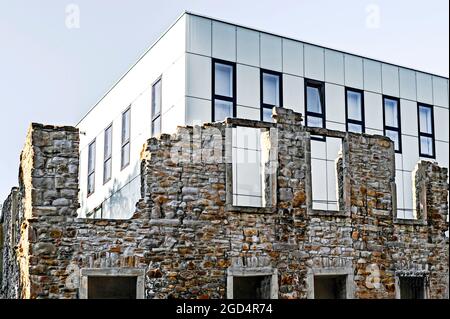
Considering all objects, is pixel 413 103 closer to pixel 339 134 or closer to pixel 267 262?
pixel 339 134

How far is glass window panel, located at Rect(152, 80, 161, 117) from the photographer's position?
73.8 ft

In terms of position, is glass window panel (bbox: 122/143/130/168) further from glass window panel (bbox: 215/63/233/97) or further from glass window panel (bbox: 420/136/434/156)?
glass window panel (bbox: 420/136/434/156)

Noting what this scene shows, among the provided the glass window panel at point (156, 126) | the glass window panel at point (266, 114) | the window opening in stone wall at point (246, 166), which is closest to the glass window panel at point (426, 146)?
the glass window panel at point (266, 114)

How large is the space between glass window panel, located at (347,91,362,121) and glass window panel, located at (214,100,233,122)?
4.68m

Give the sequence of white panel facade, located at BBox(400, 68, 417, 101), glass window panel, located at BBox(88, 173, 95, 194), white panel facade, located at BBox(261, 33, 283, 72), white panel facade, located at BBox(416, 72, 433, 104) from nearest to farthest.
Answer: white panel facade, located at BBox(261, 33, 283, 72) < white panel facade, located at BBox(400, 68, 417, 101) < glass window panel, located at BBox(88, 173, 95, 194) < white panel facade, located at BBox(416, 72, 433, 104)

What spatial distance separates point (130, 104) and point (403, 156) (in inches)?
364

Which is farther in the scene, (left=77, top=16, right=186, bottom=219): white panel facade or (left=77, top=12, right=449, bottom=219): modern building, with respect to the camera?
(left=77, top=16, right=186, bottom=219): white panel facade

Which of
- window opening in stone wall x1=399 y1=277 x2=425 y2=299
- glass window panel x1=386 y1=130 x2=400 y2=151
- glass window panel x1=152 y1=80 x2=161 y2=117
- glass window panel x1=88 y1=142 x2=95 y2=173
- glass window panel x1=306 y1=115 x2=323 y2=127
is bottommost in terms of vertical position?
window opening in stone wall x1=399 y1=277 x2=425 y2=299

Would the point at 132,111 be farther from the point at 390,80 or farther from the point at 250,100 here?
the point at 390,80

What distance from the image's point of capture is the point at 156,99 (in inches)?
893

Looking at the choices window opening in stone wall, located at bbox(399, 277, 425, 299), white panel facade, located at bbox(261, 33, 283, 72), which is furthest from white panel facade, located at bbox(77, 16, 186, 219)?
window opening in stone wall, located at bbox(399, 277, 425, 299)

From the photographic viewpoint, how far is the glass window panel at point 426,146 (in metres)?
26.7

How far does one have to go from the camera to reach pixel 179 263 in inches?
578
